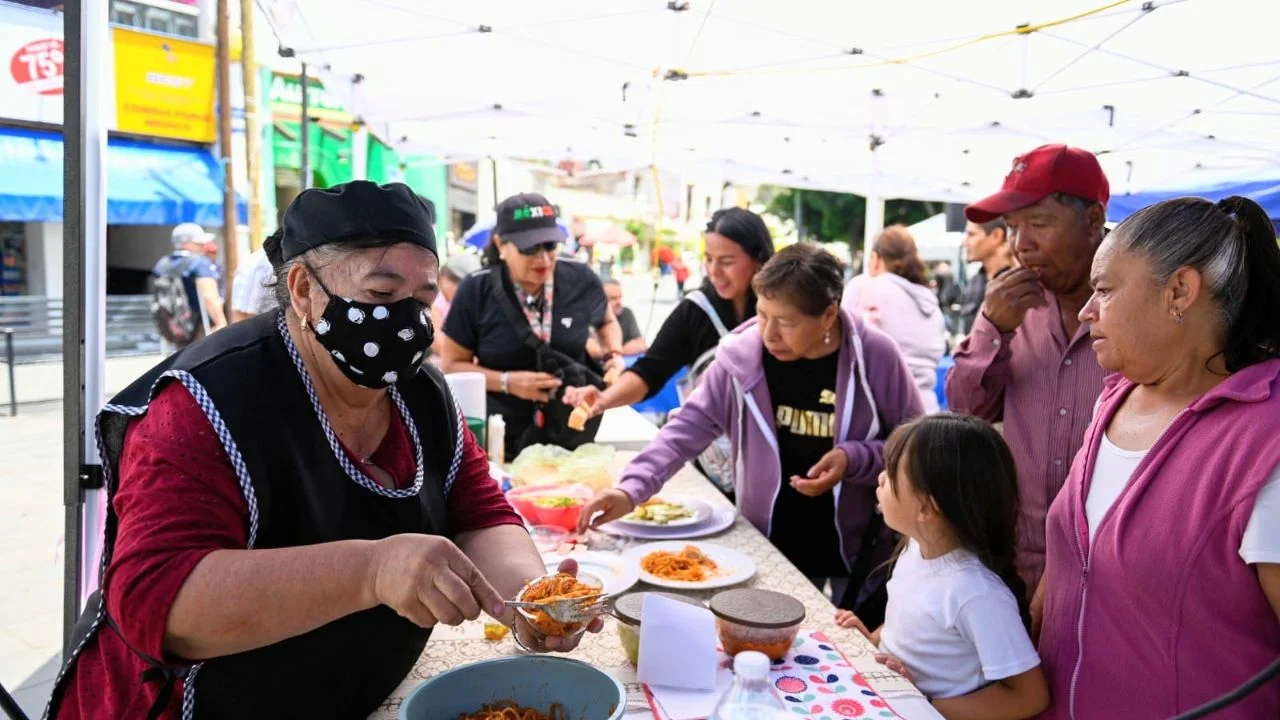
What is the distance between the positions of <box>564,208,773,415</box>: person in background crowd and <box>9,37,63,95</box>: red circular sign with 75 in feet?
6.74

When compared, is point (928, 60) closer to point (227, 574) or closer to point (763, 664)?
point (763, 664)

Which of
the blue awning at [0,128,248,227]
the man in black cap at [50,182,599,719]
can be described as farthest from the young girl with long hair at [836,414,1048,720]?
the blue awning at [0,128,248,227]

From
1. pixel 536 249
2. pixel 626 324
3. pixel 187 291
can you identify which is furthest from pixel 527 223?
pixel 187 291

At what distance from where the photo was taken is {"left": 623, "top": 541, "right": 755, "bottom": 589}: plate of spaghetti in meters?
2.26

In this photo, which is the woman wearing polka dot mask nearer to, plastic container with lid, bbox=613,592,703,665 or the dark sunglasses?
plastic container with lid, bbox=613,592,703,665

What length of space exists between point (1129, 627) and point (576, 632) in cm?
105

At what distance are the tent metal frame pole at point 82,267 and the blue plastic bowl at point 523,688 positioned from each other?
1.26m

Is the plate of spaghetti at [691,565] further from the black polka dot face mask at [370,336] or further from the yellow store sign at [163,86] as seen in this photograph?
the yellow store sign at [163,86]

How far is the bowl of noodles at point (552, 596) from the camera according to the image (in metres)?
1.54

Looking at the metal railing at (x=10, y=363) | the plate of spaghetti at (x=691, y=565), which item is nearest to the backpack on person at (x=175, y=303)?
the metal railing at (x=10, y=363)

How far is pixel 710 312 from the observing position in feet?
12.3

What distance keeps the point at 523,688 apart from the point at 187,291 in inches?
363

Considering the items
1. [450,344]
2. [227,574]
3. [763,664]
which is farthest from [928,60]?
[227,574]

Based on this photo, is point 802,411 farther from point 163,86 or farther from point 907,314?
point 163,86
